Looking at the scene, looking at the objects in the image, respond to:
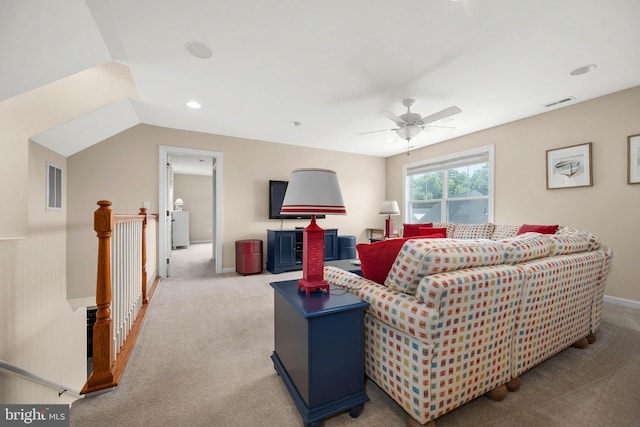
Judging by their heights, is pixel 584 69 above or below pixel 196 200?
above

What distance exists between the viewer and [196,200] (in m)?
8.91

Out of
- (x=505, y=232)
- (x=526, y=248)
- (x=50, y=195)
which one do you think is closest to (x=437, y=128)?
(x=505, y=232)

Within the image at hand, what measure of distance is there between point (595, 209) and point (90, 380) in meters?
5.07

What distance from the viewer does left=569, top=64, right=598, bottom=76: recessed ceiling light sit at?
7.90ft

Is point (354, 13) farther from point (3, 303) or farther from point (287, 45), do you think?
point (3, 303)

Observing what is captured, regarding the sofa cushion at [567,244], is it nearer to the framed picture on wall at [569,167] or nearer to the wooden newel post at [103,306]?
the framed picture on wall at [569,167]

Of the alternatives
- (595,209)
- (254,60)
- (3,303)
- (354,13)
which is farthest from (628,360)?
(3,303)

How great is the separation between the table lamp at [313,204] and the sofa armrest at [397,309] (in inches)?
Answer: 8.5

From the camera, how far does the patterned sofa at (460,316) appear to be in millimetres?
1100

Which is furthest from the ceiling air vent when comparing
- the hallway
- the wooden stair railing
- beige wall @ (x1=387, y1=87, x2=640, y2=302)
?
the hallway

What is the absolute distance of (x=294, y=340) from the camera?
1.30 metres

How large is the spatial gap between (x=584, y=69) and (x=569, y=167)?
1.31 meters

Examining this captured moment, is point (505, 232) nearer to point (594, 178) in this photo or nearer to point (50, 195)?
point (594, 178)

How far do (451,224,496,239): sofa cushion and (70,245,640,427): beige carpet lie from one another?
158 centimetres
